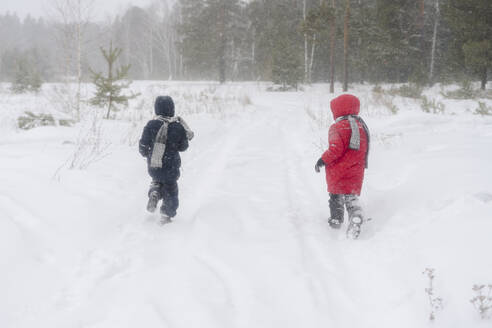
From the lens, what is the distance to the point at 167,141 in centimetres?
400

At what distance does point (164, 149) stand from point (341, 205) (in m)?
2.22

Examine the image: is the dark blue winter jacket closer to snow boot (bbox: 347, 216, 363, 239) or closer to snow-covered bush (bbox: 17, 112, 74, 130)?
snow boot (bbox: 347, 216, 363, 239)

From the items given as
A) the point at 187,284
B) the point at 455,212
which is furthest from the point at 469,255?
the point at 187,284

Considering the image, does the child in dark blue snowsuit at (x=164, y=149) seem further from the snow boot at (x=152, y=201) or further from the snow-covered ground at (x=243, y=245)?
the snow-covered ground at (x=243, y=245)

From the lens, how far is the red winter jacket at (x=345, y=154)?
3691 mm

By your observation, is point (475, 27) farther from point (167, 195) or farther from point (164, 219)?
point (164, 219)

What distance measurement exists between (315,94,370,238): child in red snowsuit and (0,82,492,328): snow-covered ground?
35 centimetres

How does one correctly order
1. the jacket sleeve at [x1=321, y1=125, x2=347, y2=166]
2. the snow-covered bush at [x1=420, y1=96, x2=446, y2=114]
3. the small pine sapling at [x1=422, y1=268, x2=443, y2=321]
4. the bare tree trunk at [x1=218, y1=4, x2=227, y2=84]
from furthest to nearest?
1. the bare tree trunk at [x1=218, y1=4, x2=227, y2=84]
2. the snow-covered bush at [x1=420, y1=96, x2=446, y2=114]
3. the jacket sleeve at [x1=321, y1=125, x2=347, y2=166]
4. the small pine sapling at [x1=422, y1=268, x2=443, y2=321]

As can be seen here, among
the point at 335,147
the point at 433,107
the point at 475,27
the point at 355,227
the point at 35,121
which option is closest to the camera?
the point at 355,227

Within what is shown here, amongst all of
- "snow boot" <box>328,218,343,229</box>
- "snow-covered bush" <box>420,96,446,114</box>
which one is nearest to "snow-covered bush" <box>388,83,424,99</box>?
"snow-covered bush" <box>420,96,446,114</box>

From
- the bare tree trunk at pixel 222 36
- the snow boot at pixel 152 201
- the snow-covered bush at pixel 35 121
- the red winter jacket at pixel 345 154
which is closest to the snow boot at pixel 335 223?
the red winter jacket at pixel 345 154

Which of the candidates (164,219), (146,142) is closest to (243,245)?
(164,219)

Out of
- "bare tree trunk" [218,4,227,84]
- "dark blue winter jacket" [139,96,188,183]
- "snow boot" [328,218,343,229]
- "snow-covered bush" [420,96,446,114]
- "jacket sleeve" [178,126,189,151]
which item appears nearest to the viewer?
"snow boot" [328,218,343,229]

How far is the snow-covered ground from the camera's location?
236 cm
